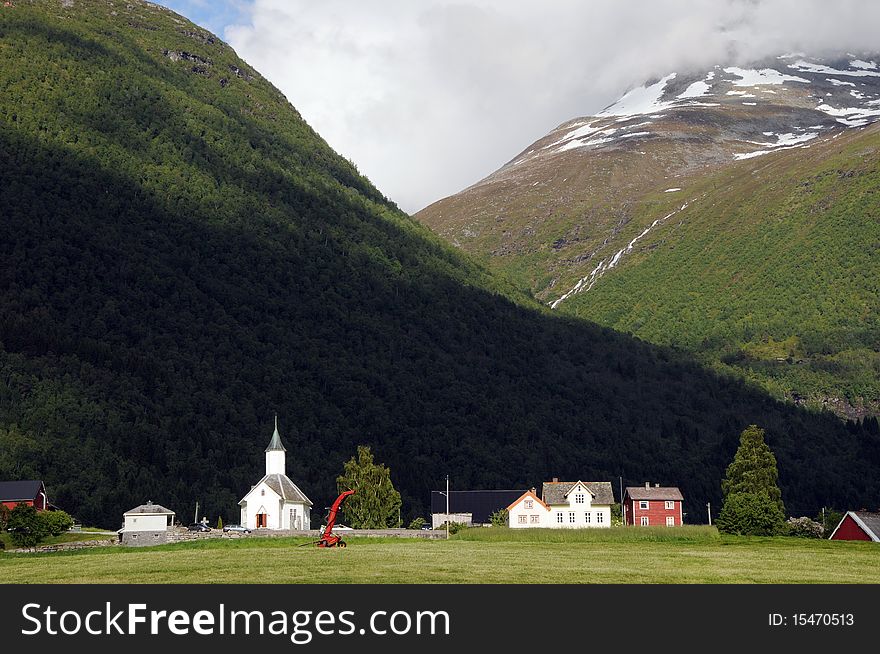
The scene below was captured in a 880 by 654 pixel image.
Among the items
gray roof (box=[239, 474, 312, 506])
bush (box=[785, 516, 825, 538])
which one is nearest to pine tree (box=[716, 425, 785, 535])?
bush (box=[785, 516, 825, 538])

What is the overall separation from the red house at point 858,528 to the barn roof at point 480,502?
50.7 metres

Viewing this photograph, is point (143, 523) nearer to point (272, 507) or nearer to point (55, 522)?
point (55, 522)

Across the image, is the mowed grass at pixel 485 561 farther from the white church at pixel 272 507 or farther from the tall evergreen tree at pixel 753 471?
the white church at pixel 272 507

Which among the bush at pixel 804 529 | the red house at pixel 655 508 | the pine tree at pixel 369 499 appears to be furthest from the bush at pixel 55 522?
the bush at pixel 804 529

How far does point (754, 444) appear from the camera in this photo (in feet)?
396

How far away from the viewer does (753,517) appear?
4252 inches

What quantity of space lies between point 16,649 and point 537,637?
16.6 m

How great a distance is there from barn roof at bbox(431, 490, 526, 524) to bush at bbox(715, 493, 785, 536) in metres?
48.6

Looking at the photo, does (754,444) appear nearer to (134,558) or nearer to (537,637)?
(134,558)

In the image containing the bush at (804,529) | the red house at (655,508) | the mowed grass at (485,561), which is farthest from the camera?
the red house at (655,508)

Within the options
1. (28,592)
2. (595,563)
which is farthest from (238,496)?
(28,592)

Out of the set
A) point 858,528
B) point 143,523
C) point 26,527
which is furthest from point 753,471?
point 26,527

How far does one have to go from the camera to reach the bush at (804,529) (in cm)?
11294

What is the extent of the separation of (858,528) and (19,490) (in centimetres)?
7560
